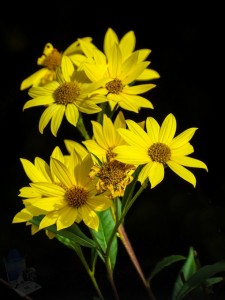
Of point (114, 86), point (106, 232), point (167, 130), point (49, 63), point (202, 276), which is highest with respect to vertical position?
point (49, 63)

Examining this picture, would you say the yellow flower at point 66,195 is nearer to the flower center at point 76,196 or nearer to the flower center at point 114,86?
the flower center at point 76,196

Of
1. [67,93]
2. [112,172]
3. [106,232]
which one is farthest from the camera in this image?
[106,232]

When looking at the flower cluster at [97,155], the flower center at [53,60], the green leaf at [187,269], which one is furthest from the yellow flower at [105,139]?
→ the green leaf at [187,269]

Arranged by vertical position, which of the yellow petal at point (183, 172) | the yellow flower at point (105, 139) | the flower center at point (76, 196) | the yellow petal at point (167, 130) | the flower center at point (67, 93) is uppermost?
the flower center at point (67, 93)

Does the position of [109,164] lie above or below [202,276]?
above

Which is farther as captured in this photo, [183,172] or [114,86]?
[114,86]

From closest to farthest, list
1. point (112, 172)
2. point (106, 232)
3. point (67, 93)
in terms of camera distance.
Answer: point (112, 172) < point (67, 93) < point (106, 232)

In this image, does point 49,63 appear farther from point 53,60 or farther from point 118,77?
point 118,77

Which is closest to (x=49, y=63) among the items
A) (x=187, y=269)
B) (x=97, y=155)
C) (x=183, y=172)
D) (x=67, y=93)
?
(x=67, y=93)
